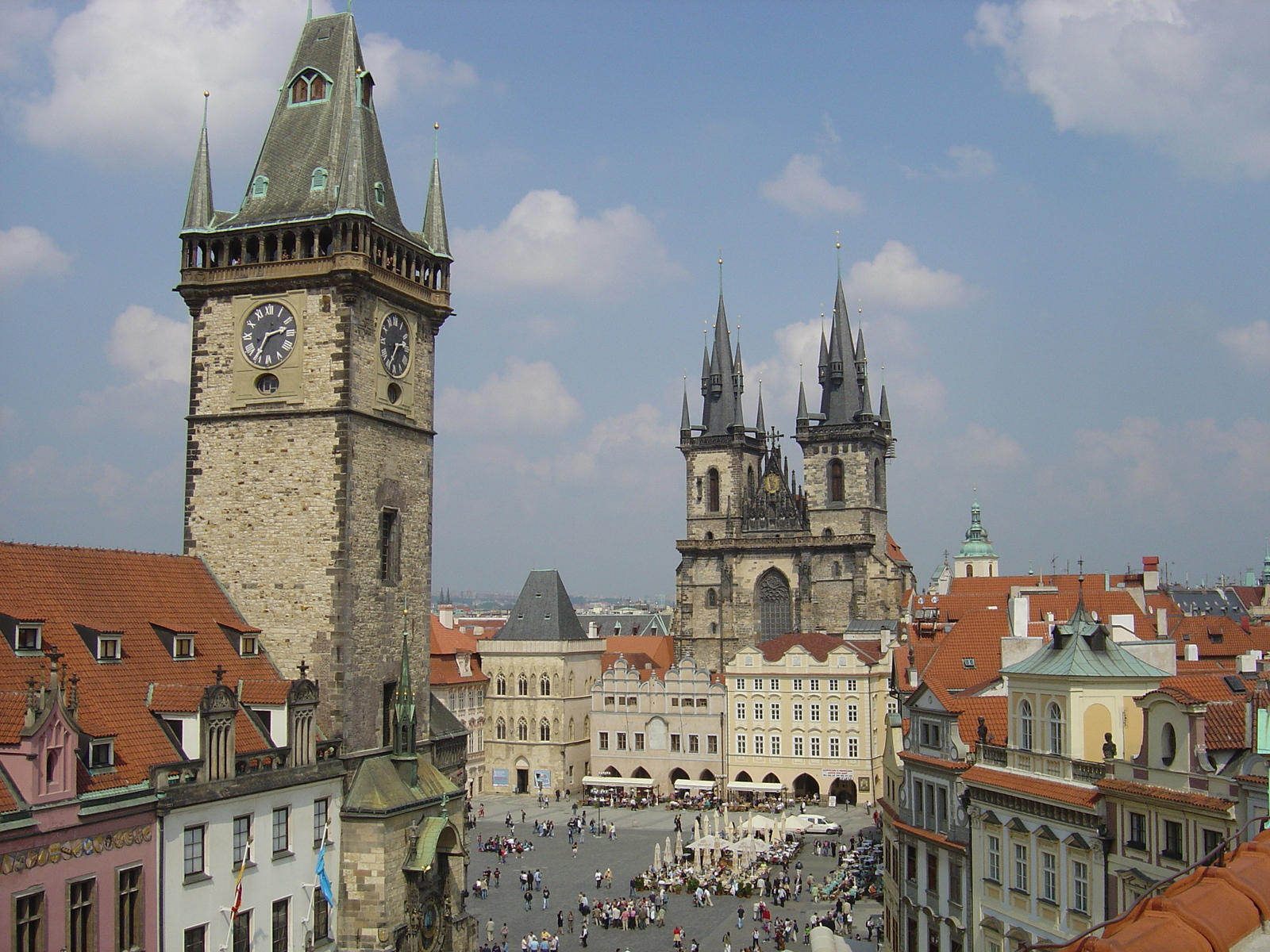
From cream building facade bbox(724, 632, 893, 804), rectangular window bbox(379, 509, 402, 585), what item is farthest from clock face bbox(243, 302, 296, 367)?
cream building facade bbox(724, 632, 893, 804)

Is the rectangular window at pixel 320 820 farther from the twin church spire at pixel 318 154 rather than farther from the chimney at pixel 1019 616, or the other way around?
the chimney at pixel 1019 616

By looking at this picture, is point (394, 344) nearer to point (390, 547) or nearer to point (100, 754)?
point (390, 547)

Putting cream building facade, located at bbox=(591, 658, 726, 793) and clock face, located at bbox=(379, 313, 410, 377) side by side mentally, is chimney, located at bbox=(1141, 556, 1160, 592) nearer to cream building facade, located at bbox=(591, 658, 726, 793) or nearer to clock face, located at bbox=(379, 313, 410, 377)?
cream building facade, located at bbox=(591, 658, 726, 793)

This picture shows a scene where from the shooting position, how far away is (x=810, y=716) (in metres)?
77.1

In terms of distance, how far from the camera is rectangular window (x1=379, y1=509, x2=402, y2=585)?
3184 cm

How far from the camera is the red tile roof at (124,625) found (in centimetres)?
2392


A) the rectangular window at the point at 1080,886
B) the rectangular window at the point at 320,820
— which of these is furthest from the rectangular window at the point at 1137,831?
the rectangular window at the point at 320,820

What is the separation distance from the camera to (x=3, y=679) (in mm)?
22734

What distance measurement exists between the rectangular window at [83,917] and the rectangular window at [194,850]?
246 centimetres

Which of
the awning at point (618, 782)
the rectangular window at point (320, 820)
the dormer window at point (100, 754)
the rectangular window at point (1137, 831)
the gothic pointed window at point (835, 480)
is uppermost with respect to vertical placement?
the gothic pointed window at point (835, 480)

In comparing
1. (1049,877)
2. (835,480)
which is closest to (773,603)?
(835,480)

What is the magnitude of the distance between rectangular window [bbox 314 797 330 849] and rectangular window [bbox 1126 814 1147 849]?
54.9 ft

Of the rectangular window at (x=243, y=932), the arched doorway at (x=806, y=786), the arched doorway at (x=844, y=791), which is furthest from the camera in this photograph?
the arched doorway at (x=806, y=786)

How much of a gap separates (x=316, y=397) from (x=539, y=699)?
178ft
